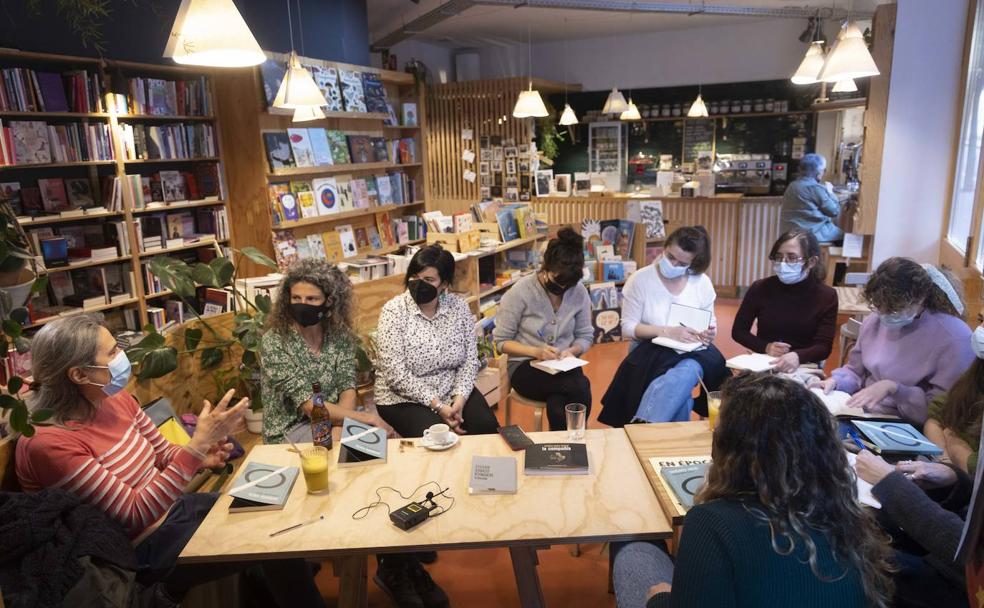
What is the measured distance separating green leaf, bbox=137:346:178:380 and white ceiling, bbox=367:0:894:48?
214 inches

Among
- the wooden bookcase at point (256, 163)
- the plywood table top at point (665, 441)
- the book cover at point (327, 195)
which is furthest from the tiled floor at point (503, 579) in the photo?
the book cover at point (327, 195)

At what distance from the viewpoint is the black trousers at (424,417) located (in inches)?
113

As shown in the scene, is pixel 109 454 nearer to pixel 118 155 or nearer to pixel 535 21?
pixel 118 155

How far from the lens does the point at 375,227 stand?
616 centimetres

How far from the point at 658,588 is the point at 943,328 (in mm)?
1709

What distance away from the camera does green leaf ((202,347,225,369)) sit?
3070mm

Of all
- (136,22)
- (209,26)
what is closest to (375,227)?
(136,22)

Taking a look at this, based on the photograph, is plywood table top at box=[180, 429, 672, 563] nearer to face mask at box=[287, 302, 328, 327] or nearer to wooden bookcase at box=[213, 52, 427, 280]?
face mask at box=[287, 302, 328, 327]

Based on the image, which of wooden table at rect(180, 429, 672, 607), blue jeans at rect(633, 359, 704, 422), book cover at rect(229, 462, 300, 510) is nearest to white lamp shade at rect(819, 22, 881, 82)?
blue jeans at rect(633, 359, 704, 422)

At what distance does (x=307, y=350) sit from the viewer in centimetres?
280

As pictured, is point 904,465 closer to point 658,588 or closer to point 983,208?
point 658,588

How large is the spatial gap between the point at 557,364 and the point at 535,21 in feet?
21.0

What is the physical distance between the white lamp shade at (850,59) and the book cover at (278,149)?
3.75 meters

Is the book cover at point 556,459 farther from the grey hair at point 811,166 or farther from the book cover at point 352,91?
the grey hair at point 811,166
